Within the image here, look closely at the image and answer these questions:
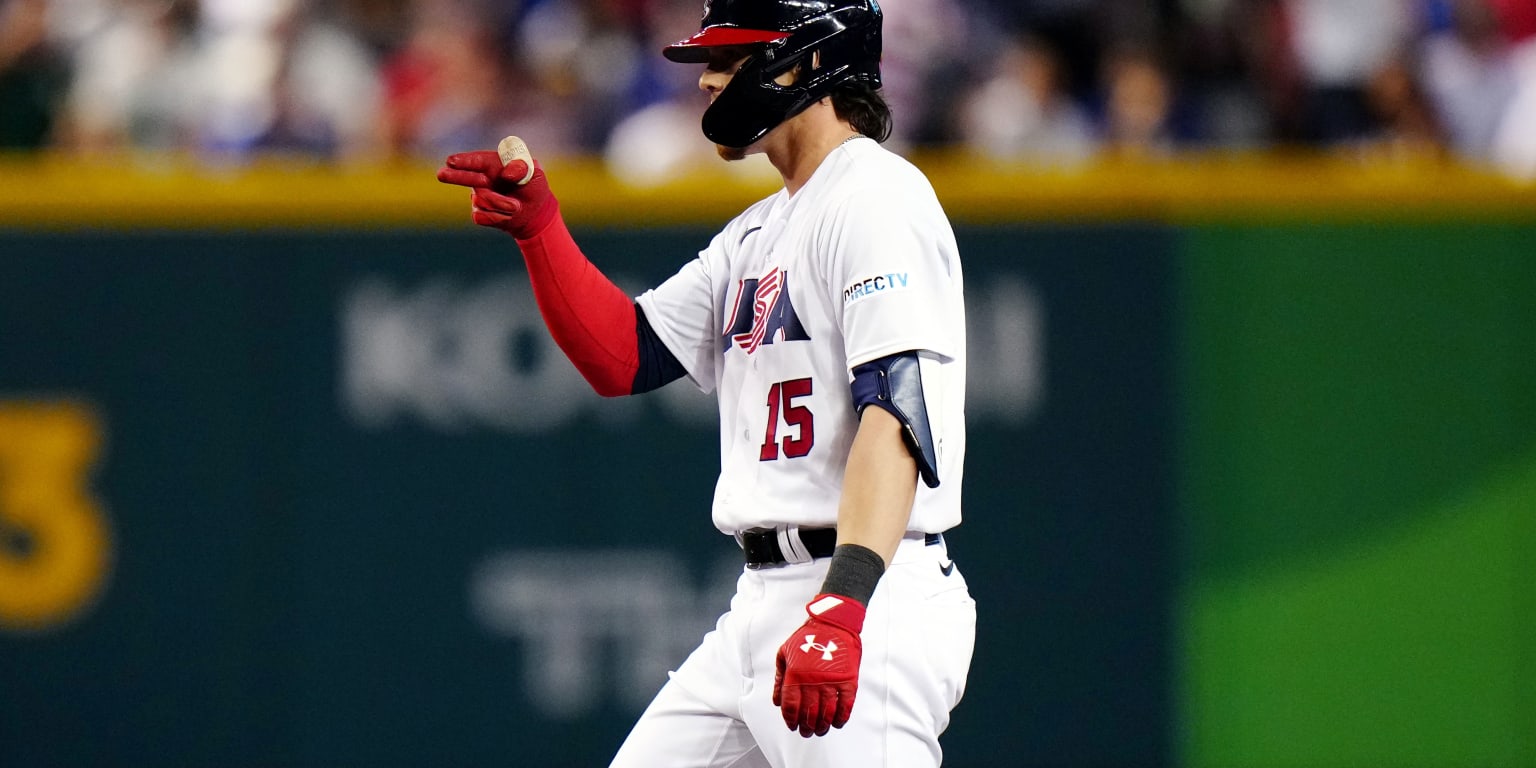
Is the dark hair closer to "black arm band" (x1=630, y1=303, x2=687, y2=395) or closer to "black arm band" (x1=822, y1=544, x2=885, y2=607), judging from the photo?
"black arm band" (x1=630, y1=303, x2=687, y2=395)

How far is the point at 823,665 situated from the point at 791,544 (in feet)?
1.46

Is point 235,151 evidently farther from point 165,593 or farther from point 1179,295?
point 1179,295

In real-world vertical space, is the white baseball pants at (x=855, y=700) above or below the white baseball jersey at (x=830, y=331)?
below

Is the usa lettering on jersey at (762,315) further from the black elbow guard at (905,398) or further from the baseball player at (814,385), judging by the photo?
the black elbow guard at (905,398)

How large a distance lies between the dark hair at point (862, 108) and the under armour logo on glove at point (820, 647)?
3.69ft

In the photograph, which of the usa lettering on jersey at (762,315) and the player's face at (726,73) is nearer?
the usa lettering on jersey at (762,315)

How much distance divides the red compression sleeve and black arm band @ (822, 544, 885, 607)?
36.5 inches

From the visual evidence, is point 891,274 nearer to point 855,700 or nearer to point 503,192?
point 855,700

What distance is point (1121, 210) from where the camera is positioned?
688 centimetres

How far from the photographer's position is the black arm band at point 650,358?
3885 millimetres

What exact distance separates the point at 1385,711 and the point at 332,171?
4336mm

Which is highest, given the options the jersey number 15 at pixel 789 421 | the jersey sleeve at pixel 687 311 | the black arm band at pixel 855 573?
the jersey sleeve at pixel 687 311

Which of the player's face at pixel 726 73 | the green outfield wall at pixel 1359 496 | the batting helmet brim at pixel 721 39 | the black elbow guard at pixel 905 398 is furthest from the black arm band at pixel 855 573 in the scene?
the green outfield wall at pixel 1359 496

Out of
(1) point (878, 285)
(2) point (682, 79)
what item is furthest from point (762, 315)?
(2) point (682, 79)
